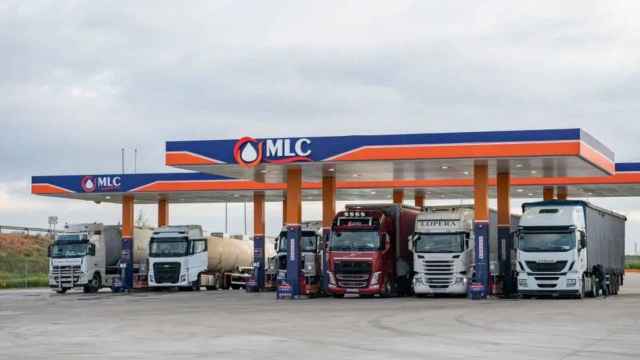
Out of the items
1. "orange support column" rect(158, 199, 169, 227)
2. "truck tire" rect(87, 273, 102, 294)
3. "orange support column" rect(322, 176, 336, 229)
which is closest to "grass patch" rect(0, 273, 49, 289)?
"orange support column" rect(158, 199, 169, 227)

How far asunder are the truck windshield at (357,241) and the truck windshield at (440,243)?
145 cm

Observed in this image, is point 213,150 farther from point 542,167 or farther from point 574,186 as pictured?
point 574,186

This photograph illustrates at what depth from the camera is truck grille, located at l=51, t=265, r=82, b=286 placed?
53.8 metres

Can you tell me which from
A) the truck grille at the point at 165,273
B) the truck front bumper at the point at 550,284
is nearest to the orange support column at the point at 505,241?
the truck front bumper at the point at 550,284

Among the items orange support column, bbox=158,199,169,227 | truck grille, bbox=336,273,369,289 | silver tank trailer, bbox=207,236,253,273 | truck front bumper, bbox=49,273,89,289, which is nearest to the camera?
truck grille, bbox=336,273,369,289

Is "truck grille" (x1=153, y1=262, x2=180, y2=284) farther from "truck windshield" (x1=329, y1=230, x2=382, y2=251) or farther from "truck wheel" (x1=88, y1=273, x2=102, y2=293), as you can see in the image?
"truck windshield" (x1=329, y1=230, x2=382, y2=251)

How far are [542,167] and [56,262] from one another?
23.4 metres

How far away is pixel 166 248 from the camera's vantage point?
53406 mm

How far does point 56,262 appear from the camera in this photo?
54125 mm

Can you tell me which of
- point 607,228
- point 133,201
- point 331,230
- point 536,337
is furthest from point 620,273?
point 536,337

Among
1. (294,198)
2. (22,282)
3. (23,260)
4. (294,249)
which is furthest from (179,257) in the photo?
(23,260)

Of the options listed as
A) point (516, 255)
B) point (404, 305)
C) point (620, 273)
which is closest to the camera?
point (404, 305)

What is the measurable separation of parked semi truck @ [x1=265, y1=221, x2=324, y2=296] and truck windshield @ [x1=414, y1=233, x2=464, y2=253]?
4.37 meters

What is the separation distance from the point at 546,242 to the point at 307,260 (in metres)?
10.1
